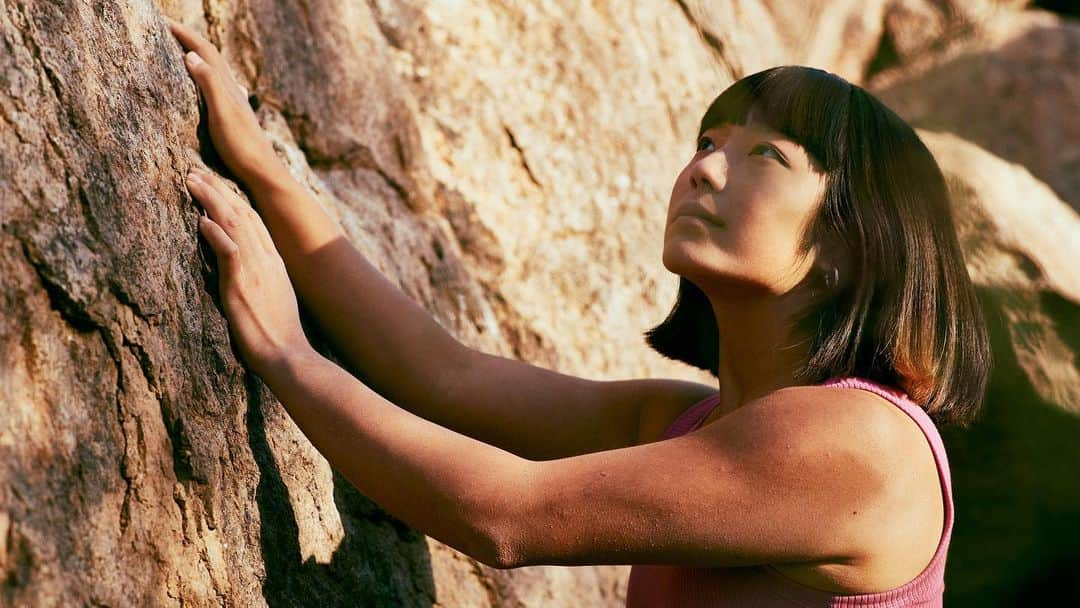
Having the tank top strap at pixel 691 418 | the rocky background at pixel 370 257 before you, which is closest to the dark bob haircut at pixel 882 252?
the tank top strap at pixel 691 418

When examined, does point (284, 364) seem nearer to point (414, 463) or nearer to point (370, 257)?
point (414, 463)

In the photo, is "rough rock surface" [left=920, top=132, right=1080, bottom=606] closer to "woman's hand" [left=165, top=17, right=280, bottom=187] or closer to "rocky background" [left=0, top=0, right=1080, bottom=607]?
"rocky background" [left=0, top=0, right=1080, bottom=607]

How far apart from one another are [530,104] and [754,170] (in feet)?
5.21

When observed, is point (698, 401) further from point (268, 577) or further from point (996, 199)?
point (996, 199)

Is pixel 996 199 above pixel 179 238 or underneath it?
underneath

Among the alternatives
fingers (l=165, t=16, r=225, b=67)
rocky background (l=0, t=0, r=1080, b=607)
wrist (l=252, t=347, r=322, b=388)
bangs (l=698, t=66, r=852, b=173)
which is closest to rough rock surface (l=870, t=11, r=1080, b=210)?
rocky background (l=0, t=0, r=1080, b=607)

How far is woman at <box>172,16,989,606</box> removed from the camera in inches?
74.0

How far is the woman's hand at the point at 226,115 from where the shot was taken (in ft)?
7.61

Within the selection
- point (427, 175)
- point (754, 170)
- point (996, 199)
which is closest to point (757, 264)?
point (754, 170)

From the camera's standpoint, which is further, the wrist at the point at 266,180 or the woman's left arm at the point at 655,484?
the wrist at the point at 266,180

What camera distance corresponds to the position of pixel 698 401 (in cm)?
261

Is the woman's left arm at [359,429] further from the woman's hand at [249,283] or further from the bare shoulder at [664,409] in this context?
the bare shoulder at [664,409]

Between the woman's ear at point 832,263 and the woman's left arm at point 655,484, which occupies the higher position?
the woman's ear at point 832,263

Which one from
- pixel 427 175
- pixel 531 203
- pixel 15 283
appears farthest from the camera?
pixel 531 203
